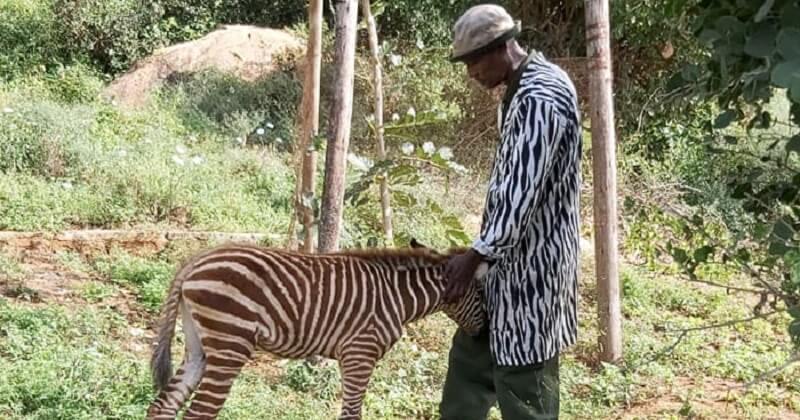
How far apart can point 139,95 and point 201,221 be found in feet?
15.1

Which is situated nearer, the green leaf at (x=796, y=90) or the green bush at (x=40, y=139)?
the green leaf at (x=796, y=90)

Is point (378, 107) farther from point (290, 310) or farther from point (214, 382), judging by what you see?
point (214, 382)

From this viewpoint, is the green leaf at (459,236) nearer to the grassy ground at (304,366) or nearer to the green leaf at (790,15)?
the grassy ground at (304,366)

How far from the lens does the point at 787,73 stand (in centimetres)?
140

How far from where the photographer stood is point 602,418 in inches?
203

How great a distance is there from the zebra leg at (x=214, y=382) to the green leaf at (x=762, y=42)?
2508 mm

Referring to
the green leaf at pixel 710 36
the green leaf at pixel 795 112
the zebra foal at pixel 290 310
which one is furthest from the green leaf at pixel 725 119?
the zebra foal at pixel 290 310

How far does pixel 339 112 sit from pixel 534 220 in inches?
88.2

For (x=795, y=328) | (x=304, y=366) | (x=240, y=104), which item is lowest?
(x=304, y=366)

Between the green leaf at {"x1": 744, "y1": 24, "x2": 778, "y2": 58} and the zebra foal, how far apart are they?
2.09 meters

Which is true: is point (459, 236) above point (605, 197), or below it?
below

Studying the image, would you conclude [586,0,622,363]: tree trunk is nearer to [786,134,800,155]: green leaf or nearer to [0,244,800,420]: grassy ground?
[0,244,800,420]: grassy ground

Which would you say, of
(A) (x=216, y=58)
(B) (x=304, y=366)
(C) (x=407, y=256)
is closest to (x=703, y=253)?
(C) (x=407, y=256)

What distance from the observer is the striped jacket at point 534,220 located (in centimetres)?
304
